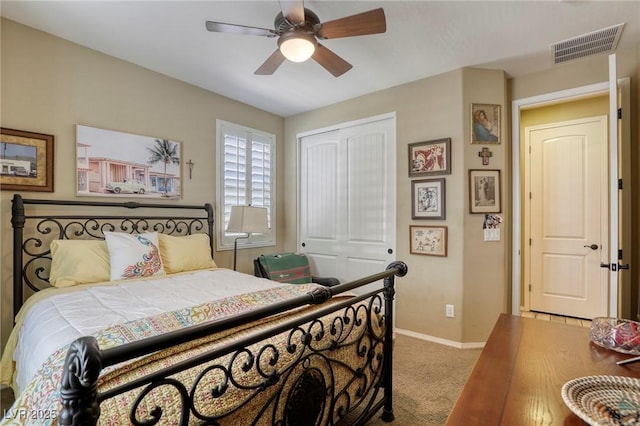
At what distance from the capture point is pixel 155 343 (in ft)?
2.48

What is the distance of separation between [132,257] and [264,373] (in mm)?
1818

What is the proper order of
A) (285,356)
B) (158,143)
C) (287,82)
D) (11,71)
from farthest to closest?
1. (287,82)
2. (158,143)
3. (11,71)
4. (285,356)

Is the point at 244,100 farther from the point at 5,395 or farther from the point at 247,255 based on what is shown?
the point at 5,395

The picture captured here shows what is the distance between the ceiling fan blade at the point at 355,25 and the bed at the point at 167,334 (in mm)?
1463

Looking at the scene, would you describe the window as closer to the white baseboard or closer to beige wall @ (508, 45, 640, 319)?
the white baseboard

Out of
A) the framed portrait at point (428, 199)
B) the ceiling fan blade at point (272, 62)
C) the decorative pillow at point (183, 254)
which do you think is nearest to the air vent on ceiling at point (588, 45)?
the framed portrait at point (428, 199)

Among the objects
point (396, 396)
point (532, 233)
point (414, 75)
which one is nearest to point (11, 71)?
point (414, 75)

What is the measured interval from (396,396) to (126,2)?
338 centimetres

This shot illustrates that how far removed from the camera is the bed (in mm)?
871

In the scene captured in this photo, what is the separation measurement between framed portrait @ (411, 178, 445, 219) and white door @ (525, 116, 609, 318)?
173cm

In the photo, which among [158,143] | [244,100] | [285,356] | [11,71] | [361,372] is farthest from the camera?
[244,100]

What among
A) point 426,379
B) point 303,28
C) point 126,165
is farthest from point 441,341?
point 126,165

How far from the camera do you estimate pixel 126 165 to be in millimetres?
2887

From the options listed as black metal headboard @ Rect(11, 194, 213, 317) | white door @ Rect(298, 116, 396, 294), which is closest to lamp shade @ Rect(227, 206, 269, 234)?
black metal headboard @ Rect(11, 194, 213, 317)
